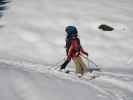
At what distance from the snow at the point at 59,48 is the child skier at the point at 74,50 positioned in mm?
363

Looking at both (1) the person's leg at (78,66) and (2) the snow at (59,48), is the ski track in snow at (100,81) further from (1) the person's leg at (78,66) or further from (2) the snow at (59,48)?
(1) the person's leg at (78,66)

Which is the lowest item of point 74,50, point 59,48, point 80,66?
point 59,48

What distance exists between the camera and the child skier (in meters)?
→ 11.1

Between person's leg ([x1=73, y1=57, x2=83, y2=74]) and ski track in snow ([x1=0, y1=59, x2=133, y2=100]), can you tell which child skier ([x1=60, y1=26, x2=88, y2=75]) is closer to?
person's leg ([x1=73, y1=57, x2=83, y2=74])

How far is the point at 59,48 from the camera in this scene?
A: 43.2 ft

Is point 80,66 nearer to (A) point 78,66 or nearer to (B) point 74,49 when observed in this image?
(A) point 78,66

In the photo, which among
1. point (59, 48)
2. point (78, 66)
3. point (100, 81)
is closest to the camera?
point (100, 81)

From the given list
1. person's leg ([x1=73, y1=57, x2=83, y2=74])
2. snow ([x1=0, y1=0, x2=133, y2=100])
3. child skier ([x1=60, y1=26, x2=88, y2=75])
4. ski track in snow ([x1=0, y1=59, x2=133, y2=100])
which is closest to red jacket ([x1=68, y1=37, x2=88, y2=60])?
child skier ([x1=60, y1=26, x2=88, y2=75])

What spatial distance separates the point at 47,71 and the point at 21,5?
243 inches

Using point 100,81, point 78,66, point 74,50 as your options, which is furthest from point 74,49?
point 100,81

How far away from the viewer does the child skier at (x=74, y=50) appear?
36.3 feet

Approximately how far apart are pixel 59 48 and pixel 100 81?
287cm

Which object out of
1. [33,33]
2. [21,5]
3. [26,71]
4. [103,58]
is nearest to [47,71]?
[26,71]

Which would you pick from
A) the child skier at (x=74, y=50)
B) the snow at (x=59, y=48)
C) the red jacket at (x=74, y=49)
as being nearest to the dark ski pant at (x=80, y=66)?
the child skier at (x=74, y=50)
